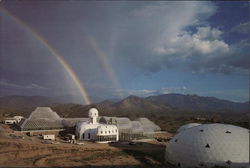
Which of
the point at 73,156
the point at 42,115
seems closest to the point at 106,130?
the point at 73,156

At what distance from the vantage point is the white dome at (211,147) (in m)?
39.5

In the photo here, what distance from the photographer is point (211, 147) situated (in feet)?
135

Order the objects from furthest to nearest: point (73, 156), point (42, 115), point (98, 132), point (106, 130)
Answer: point (42, 115), point (106, 130), point (98, 132), point (73, 156)

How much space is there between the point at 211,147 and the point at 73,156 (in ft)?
87.7

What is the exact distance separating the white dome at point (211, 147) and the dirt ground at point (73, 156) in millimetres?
4867

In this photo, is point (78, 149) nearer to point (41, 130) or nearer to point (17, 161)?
point (17, 161)

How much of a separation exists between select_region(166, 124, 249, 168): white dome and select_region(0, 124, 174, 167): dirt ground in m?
4.87

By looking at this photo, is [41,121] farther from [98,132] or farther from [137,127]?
[137,127]

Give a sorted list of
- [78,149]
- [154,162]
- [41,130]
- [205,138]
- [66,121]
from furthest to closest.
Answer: [66,121], [41,130], [78,149], [154,162], [205,138]

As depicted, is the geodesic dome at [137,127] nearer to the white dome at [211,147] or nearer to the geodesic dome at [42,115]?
the geodesic dome at [42,115]

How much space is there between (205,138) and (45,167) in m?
26.8

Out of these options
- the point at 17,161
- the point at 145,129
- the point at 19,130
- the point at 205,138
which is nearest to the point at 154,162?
the point at 205,138

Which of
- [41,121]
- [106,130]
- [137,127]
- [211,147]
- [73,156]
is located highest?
[41,121]

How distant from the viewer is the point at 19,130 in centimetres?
8369
